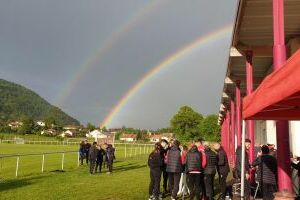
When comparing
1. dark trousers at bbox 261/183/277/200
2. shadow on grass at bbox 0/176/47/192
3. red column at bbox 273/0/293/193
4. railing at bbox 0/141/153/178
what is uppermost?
red column at bbox 273/0/293/193

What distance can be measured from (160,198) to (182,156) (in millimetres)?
1472

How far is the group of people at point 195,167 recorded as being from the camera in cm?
1138

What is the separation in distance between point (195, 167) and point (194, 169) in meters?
0.06

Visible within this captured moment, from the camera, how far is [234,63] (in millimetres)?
17188

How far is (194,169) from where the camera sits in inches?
445

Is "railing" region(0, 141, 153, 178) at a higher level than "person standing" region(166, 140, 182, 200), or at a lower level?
lower

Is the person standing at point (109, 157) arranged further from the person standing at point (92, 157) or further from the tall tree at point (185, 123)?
the tall tree at point (185, 123)

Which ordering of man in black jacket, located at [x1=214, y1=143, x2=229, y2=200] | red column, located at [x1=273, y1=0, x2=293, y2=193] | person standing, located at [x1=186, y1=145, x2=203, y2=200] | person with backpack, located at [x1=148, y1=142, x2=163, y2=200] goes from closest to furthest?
1. red column, located at [x1=273, y1=0, x2=293, y2=193]
2. person standing, located at [x1=186, y1=145, x2=203, y2=200]
3. man in black jacket, located at [x1=214, y1=143, x2=229, y2=200]
4. person with backpack, located at [x1=148, y1=142, x2=163, y2=200]

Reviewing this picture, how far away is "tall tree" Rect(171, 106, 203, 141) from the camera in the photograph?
4113 inches

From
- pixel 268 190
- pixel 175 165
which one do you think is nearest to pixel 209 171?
pixel 175 165

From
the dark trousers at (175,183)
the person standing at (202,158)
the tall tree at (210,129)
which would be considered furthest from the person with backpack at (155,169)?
the tall tree at (210,129)

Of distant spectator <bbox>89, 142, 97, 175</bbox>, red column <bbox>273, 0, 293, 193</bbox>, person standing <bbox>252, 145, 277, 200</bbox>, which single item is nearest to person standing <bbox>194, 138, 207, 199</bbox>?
person standing <bbox>252, 145, 277, 200</bbox>

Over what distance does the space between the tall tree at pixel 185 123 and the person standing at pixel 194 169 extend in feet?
299

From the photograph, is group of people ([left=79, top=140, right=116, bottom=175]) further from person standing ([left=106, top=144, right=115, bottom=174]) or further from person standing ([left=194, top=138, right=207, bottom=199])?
person standing ([left=194, top=138, right=207, bottom=199])
